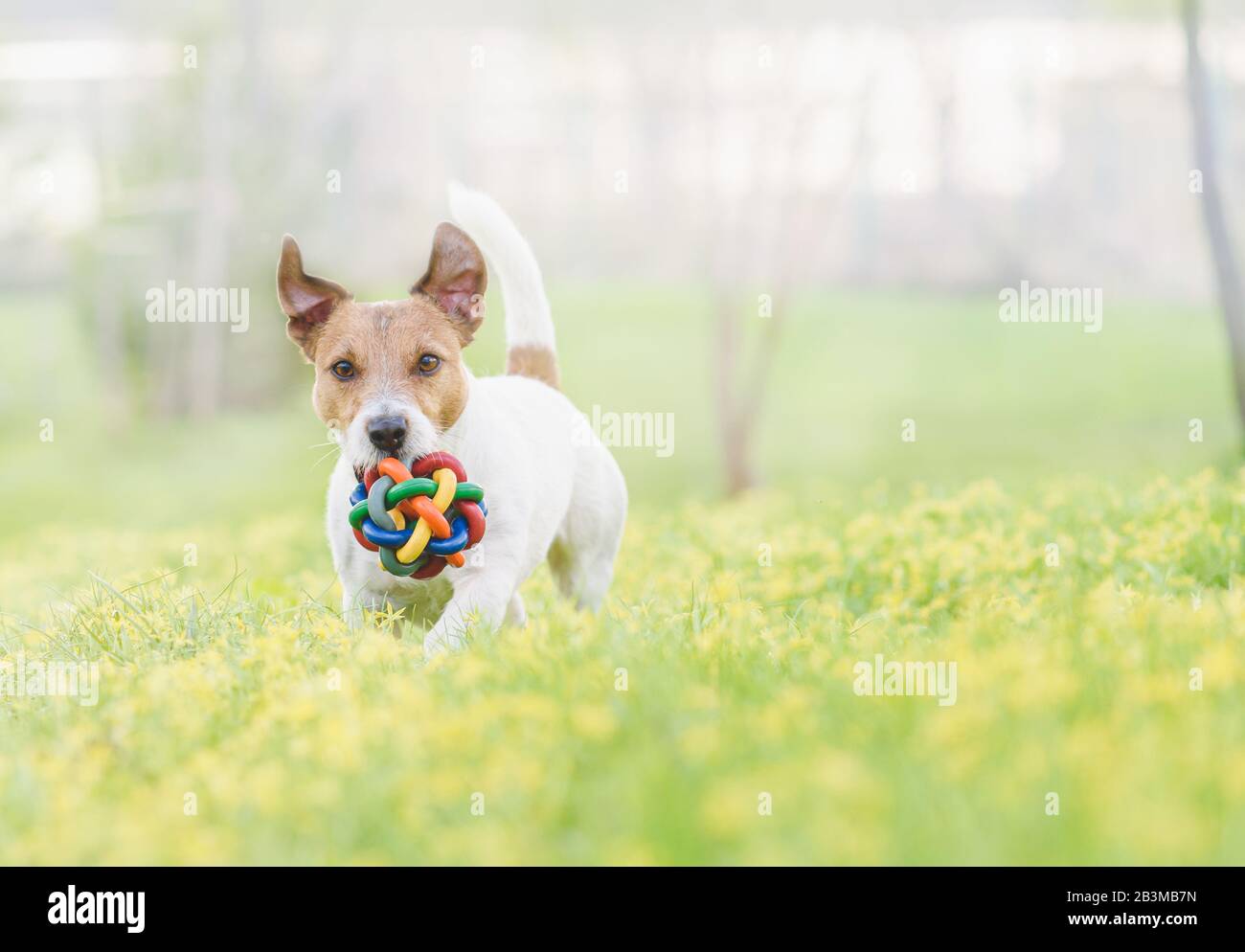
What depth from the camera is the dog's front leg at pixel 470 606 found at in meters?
4.06

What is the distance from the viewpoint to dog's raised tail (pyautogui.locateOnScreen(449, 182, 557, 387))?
5.51m

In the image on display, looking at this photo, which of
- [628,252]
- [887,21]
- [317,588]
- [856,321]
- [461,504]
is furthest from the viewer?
[628,252]

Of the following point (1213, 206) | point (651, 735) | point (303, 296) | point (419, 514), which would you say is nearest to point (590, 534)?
point (419, 514)

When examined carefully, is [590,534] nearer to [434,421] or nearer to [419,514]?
[434,421]

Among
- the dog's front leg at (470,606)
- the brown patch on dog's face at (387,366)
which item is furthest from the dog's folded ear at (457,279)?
the dog's front leg at (470,606)

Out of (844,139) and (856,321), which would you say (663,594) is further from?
(856,321)

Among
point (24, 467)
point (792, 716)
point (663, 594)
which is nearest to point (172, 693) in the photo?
point (792, 716)

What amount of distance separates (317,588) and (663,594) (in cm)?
Result: 175

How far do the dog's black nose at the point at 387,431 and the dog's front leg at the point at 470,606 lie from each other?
0.55 meters

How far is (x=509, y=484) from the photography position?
4.58 meters

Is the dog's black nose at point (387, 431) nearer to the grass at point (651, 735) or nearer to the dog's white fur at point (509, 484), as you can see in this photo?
the dog's white fur at point (509, 484)

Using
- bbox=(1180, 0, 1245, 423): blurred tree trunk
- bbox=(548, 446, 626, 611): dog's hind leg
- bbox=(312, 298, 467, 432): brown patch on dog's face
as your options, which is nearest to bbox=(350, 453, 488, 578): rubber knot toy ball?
bbox=(312, 298, 467, 432): brown patch on dog's face

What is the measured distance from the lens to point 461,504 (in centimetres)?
435

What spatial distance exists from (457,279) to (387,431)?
2.60ft
